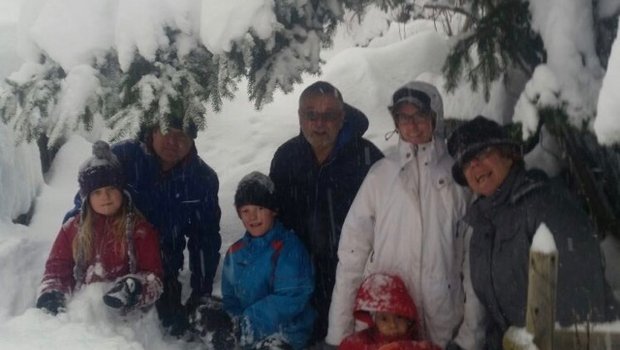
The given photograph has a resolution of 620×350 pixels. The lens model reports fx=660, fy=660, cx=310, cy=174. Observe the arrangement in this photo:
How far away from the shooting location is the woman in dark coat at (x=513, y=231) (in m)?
3.11

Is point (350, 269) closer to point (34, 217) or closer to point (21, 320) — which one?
point (21, 320)

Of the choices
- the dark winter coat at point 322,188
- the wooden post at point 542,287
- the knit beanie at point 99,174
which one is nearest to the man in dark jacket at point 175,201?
the knit beanie at point 99,174

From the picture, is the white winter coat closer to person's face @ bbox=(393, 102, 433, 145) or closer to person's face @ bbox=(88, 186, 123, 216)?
person's face @ bbox=(393, 102, 433, 145)

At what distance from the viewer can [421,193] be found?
12.3ft

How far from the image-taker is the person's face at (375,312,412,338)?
3621 mm

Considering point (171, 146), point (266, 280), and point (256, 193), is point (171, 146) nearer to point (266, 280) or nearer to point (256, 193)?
point (256, 193)

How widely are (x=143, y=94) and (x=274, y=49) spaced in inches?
33.0

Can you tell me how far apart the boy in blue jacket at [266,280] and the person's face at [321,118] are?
0.45 meters

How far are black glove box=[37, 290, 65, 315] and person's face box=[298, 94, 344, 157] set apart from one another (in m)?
1.88

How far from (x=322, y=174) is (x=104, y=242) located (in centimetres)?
150

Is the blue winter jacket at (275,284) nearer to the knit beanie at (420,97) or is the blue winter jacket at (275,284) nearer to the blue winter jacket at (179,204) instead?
the blue winter jacket at (179,204)

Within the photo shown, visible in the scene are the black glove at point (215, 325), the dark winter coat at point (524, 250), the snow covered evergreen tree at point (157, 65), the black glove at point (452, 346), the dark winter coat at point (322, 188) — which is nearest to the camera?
the dark winter coat at point (524, 250)

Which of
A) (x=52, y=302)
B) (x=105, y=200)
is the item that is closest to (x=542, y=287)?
(x=105, y=200)

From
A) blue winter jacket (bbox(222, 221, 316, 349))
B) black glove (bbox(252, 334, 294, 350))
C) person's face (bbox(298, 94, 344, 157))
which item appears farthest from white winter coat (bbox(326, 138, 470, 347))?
black glove (bbox(252, 334, 294, 350))
